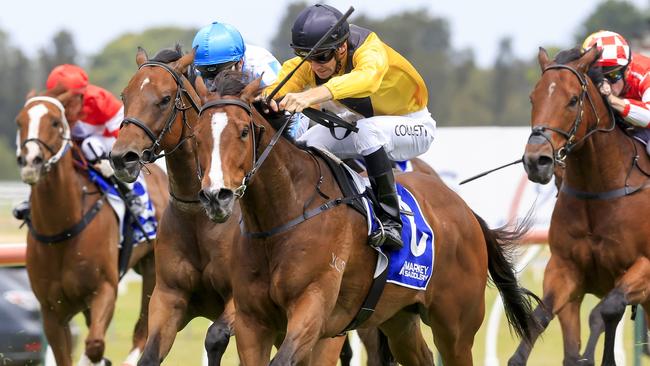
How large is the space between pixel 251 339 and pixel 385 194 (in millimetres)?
924

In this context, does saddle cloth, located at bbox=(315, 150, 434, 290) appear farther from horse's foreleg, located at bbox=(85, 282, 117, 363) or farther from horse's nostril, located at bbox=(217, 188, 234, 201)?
horse's foreleg, located at bbox=(85, 282, 117, 363)

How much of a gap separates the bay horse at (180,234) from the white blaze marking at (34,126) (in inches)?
67.1

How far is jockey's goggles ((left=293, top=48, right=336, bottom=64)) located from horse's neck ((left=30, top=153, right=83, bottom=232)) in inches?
107

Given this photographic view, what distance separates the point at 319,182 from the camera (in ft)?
16.7

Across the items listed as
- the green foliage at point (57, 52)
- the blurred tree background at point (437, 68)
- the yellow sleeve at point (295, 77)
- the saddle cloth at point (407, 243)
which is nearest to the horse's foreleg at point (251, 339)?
the saddle cloth at point (407, 243)

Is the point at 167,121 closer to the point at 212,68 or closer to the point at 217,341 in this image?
the point at 212,68

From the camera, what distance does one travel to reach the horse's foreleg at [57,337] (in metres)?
7.26

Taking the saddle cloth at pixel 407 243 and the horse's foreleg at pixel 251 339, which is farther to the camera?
the saddle cloth at pixel 407 243

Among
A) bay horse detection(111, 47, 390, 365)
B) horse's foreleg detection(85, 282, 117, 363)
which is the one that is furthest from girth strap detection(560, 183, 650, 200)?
horse's foreleg detection(85, 282, 117, 363)

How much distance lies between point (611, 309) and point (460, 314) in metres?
0.84

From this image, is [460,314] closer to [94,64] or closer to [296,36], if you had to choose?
[296,36]

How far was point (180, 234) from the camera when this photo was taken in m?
5.79

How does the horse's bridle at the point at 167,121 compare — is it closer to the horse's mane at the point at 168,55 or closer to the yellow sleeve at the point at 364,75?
the horse's mane at the point at 168,55

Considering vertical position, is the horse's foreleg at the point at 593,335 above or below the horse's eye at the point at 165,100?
below
